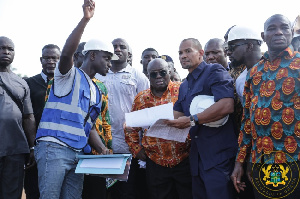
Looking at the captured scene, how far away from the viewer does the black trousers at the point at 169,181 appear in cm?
420

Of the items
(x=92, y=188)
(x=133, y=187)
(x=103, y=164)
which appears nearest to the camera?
(x=103, y=164)

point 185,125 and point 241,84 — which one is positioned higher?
point 241,84

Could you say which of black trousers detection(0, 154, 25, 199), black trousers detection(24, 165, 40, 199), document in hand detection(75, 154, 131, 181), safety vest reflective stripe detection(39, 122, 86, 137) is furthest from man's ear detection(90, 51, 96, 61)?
black trousers detection(24, 165, 40, 199)

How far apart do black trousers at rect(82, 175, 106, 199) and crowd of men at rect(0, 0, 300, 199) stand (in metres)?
0.01

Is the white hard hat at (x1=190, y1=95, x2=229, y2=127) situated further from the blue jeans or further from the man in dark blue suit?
the blue jeans

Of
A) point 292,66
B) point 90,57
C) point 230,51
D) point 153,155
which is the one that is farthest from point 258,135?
point 90,57

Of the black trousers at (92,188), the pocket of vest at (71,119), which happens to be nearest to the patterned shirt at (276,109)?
the pocket of vest at (71,119)

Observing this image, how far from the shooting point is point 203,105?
3.34 m

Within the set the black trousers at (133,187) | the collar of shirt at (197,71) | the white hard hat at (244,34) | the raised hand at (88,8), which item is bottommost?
the black trousers at (133,187)

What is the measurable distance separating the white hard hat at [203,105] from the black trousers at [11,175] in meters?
2.58

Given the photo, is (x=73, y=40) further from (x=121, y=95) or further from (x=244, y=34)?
(x=121, y=95)

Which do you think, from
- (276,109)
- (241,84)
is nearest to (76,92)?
(241,84)

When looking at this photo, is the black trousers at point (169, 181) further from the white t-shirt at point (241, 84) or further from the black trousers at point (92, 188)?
the white t-shirt at point (241, 84)

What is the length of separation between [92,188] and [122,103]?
1.42 m
